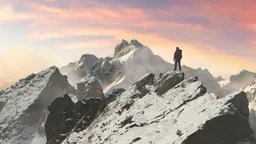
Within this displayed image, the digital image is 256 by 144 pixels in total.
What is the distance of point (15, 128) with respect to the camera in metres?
139

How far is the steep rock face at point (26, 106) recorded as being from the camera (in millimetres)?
138750

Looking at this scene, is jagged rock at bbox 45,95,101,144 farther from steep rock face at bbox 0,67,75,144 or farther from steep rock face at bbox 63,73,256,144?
steep rock face at bbox 0,67,75,144

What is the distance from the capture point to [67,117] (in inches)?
2872

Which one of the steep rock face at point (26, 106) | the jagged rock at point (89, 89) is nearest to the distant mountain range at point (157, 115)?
the jagged rock at point (89, 89)

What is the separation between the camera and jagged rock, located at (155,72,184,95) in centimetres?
5400

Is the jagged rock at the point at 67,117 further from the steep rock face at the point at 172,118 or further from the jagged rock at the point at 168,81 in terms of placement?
the jagged rock at the point at 168,81

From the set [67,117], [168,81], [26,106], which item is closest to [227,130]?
[168,81]

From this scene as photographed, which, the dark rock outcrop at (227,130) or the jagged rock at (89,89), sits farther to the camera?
the jagged rock at (89,89)

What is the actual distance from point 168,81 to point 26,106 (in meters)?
95.9

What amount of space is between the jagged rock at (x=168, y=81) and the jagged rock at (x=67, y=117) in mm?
15699

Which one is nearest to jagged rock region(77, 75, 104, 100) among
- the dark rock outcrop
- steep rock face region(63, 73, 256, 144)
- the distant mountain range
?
the distant mountain range

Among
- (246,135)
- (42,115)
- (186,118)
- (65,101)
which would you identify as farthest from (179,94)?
(42,115)

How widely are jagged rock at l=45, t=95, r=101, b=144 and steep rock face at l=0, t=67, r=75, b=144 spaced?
6125 centimetres

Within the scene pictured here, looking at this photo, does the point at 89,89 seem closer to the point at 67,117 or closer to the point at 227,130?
the point at 67,117
